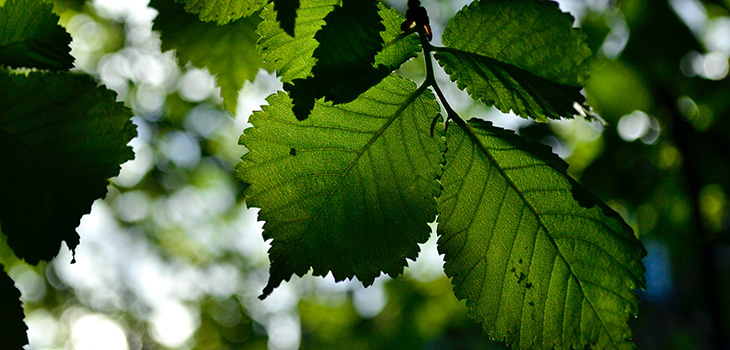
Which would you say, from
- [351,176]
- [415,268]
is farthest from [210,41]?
[415,268]

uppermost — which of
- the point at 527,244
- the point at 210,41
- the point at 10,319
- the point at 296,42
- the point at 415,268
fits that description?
the point at 415,268

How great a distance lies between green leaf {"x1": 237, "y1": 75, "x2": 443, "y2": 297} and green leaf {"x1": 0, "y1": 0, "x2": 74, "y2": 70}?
22cm

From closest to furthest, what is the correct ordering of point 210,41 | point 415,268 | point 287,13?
point 287,13, point 210,41, point 415,268

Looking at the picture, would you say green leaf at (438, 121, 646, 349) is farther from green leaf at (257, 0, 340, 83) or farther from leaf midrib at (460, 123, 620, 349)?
green leaf at (257, 0, 340, 83)

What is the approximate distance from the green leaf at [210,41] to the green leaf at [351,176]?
0.35 metres

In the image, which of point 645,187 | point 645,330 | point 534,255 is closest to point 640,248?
point 534,255

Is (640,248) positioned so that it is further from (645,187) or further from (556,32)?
(645,187)

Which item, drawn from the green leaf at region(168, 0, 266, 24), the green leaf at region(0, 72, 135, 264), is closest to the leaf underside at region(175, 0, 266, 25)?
the green leaf at region(168, 0, 266, 24)

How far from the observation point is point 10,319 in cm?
55

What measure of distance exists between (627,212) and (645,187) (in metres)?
0.13

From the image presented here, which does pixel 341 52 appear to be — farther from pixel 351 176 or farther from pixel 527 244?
pixel 527 244

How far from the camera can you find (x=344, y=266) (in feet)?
1.91

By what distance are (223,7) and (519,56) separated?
317mm

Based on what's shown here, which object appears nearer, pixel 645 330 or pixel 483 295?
pixel 483 295
